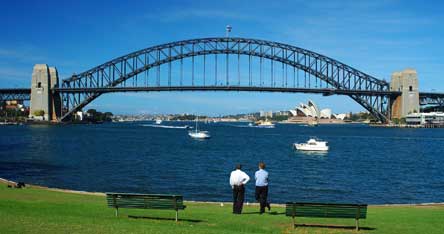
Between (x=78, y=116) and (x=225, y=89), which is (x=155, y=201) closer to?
(x=225, y=89)

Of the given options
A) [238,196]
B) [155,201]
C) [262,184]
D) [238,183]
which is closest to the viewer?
[155,201]

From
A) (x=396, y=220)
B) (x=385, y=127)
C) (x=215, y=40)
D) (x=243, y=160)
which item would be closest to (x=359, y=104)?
(x=385, y=127)

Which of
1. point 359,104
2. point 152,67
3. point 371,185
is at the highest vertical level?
point 152,67

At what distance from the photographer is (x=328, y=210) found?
1182cm

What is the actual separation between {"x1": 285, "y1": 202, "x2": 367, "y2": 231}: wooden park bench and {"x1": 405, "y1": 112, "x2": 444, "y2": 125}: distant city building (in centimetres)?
13705

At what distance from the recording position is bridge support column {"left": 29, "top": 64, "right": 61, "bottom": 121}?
5364 inches

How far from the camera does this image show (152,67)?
124 metres

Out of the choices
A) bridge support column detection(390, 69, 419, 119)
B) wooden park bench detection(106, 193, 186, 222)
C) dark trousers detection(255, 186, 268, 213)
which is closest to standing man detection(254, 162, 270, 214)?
dark trousers detection(255, 186, 268, 213)

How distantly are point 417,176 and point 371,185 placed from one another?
21.6ft

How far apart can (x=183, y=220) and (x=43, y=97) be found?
131114 millimetres

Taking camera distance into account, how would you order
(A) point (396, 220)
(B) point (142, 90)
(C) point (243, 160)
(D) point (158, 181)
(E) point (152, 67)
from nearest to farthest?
(A) point (396, 220) < (D) point (158, 181) < (C) point (243, 160) < (B) point (142, 90) < (E) point (152, 67)

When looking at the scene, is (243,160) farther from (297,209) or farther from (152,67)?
(152,67)

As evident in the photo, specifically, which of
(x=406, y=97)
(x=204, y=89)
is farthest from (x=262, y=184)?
(x=406, y=97)

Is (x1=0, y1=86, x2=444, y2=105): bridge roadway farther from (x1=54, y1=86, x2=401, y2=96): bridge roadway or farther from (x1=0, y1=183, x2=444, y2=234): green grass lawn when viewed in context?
(x1=0, y1=183, x2=444, y2=234): green grass lawn
